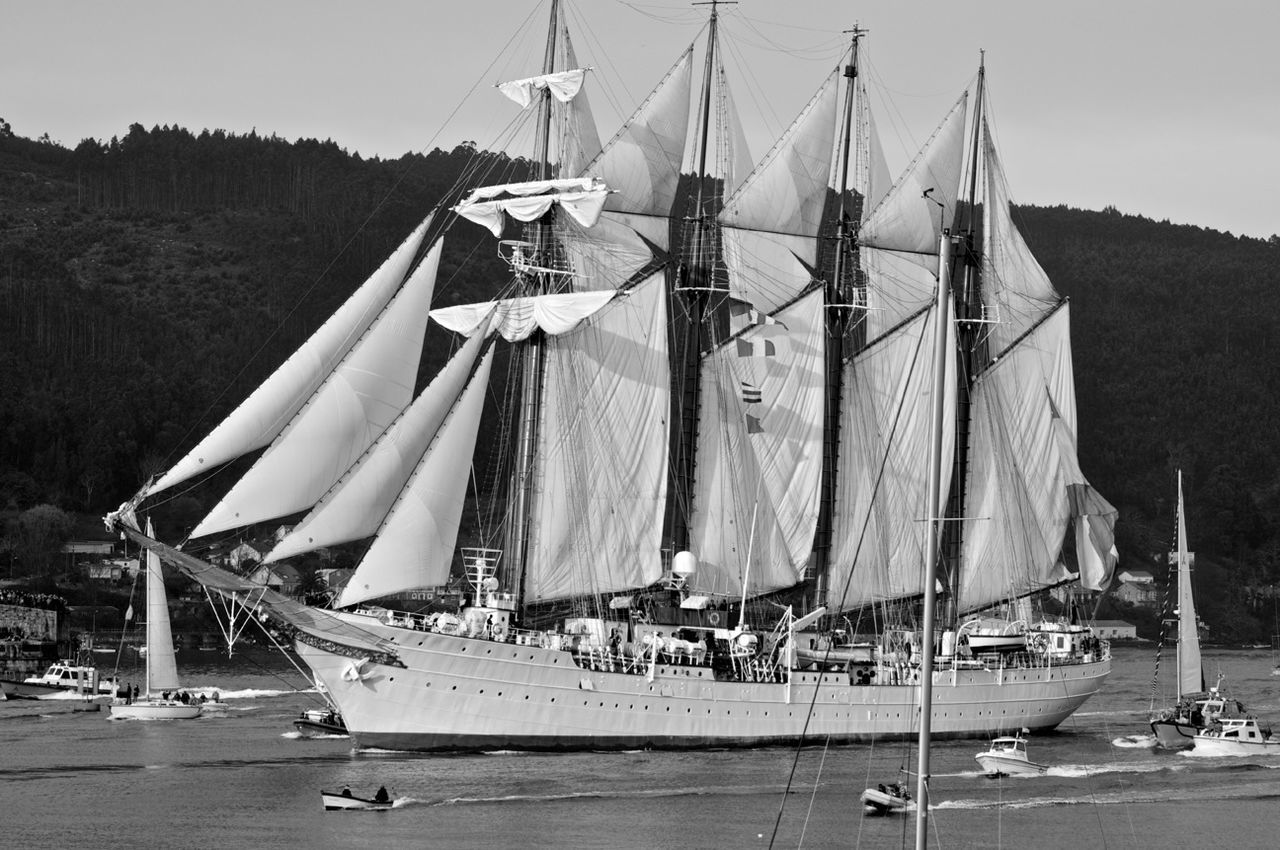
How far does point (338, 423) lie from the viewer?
53.1 meters

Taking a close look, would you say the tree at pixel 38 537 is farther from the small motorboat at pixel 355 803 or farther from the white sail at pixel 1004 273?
the small motorboat at pixel 355 803

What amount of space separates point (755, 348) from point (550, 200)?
35.8 ft

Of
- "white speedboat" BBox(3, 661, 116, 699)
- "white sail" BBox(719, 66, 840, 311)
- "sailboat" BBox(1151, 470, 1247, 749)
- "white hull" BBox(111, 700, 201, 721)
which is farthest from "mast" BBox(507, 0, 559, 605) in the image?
"white speedboat" BBox(3, 661, 116, 699)

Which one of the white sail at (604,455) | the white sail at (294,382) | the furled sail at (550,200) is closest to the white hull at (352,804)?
the white sail at (294,382)

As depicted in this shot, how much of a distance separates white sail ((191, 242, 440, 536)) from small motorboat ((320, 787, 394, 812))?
30.3 ft

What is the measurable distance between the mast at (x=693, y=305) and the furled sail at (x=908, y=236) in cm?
733

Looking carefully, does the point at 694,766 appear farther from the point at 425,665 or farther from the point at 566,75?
the point at 566,75

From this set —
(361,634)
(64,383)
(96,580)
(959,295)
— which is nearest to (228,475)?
(96,580)

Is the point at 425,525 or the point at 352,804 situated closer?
the point at 352,804

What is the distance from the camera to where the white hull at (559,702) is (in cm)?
5375

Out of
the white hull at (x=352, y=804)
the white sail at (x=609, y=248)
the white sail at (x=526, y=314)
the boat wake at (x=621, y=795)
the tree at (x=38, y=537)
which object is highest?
the white sail at (x=609, y=248)

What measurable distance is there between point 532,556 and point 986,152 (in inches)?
1115

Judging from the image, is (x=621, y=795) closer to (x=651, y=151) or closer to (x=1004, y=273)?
(x=651, y=151)

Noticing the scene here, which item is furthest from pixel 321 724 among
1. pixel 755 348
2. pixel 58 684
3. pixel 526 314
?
pixel 58 684
